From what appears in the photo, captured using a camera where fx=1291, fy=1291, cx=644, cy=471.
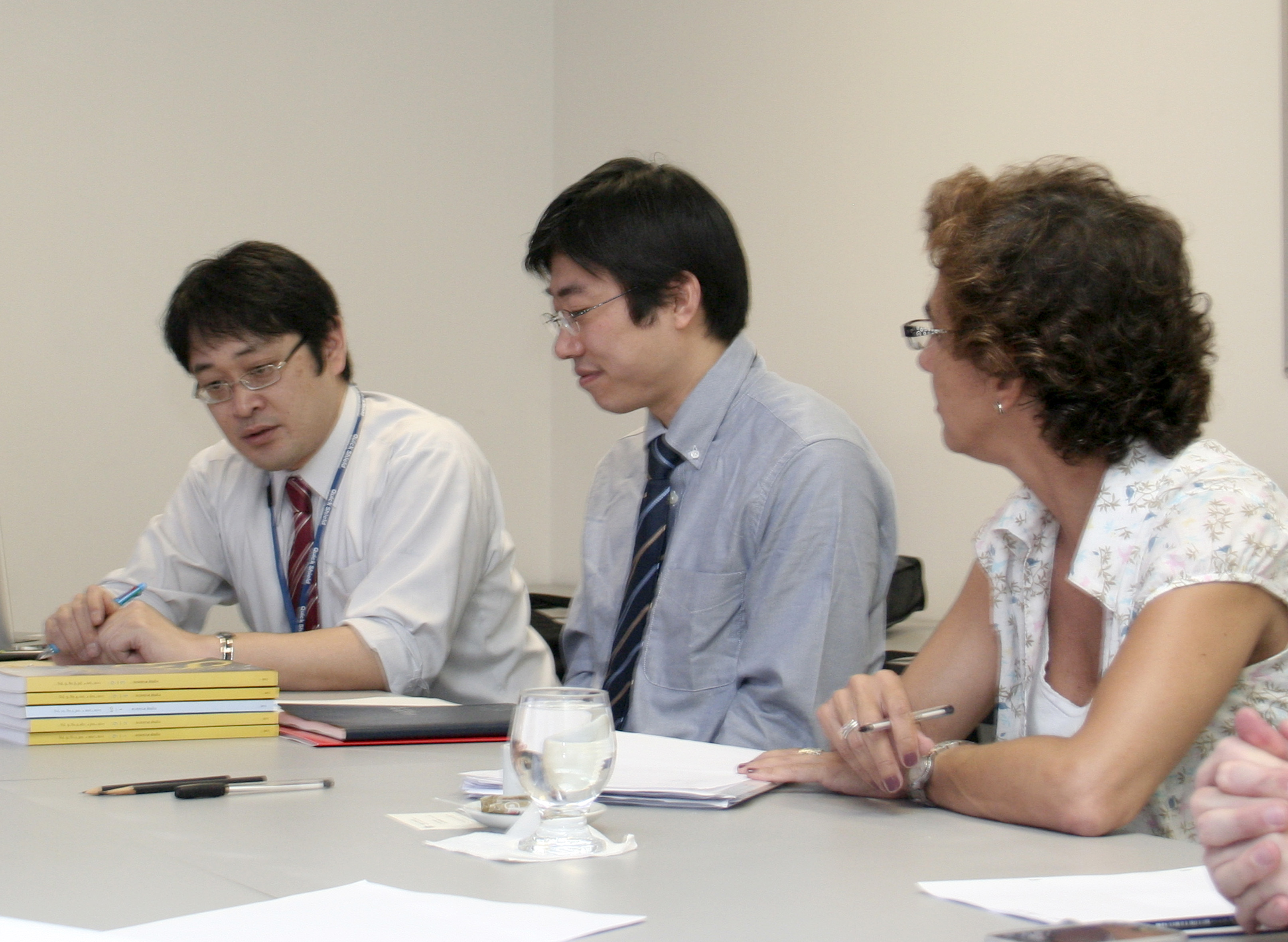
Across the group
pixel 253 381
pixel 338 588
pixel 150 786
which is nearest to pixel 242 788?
pixel 150 786

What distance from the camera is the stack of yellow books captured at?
4.99 feet

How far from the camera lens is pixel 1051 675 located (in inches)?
57.5

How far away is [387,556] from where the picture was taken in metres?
2.12

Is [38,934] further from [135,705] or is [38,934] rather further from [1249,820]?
[135,705]

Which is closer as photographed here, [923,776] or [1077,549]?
[923,776]

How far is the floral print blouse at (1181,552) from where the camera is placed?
120 cm

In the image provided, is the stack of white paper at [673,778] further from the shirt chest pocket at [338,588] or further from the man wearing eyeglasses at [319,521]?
the shirt chest pocket at [338,588]

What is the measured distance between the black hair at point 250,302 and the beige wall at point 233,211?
4.21ft

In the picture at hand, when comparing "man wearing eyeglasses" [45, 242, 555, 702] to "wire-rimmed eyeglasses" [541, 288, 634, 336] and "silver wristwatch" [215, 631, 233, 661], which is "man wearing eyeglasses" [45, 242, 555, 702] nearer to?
"silver wristwatch" [215, 631, 233, 661]

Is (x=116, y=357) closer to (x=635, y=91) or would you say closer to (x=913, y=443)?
(x=635, y=91)

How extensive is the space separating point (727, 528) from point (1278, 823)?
1.15 m

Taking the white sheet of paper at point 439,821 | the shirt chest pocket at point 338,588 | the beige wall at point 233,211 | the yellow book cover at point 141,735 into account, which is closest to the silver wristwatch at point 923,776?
the white sheet of paper at point 439,821

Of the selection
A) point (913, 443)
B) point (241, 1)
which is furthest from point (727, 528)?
point (241, 1)

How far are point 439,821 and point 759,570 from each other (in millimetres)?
846
